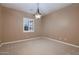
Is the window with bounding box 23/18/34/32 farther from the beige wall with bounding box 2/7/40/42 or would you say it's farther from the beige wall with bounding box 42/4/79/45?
the beige wall with bounding box 42/4/79/45

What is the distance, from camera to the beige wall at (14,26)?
7.08ft

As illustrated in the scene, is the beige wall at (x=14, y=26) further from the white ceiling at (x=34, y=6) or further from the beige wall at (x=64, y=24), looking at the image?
the beige wall at (x=64, y=24)

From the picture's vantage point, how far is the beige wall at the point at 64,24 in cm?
218

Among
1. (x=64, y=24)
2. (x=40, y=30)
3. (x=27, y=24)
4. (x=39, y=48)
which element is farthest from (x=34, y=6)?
(x=39, y=48)

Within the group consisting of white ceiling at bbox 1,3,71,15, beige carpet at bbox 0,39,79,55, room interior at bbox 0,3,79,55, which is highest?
white ceiling at bbox 1,3,71,15

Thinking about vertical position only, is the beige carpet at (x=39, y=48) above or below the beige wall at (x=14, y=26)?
below

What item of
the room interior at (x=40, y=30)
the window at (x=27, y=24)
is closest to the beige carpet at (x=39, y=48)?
the room interior at (x=40, y=30)

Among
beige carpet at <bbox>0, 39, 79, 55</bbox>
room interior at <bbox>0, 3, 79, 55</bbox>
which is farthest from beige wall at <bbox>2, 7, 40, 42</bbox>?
beige carpet at <bbox>0, 39, 79, 55</bbox>

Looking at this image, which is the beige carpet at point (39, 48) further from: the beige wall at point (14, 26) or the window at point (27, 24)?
the window at point (27, 24)

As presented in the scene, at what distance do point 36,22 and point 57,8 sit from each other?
0.51 m

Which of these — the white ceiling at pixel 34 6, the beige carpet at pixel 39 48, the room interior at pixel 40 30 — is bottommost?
the beige carpet at pixel 39 48

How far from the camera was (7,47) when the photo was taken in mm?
2148

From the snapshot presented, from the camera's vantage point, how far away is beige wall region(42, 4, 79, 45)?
2.18m

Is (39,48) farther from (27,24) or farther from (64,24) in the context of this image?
(64,24)
